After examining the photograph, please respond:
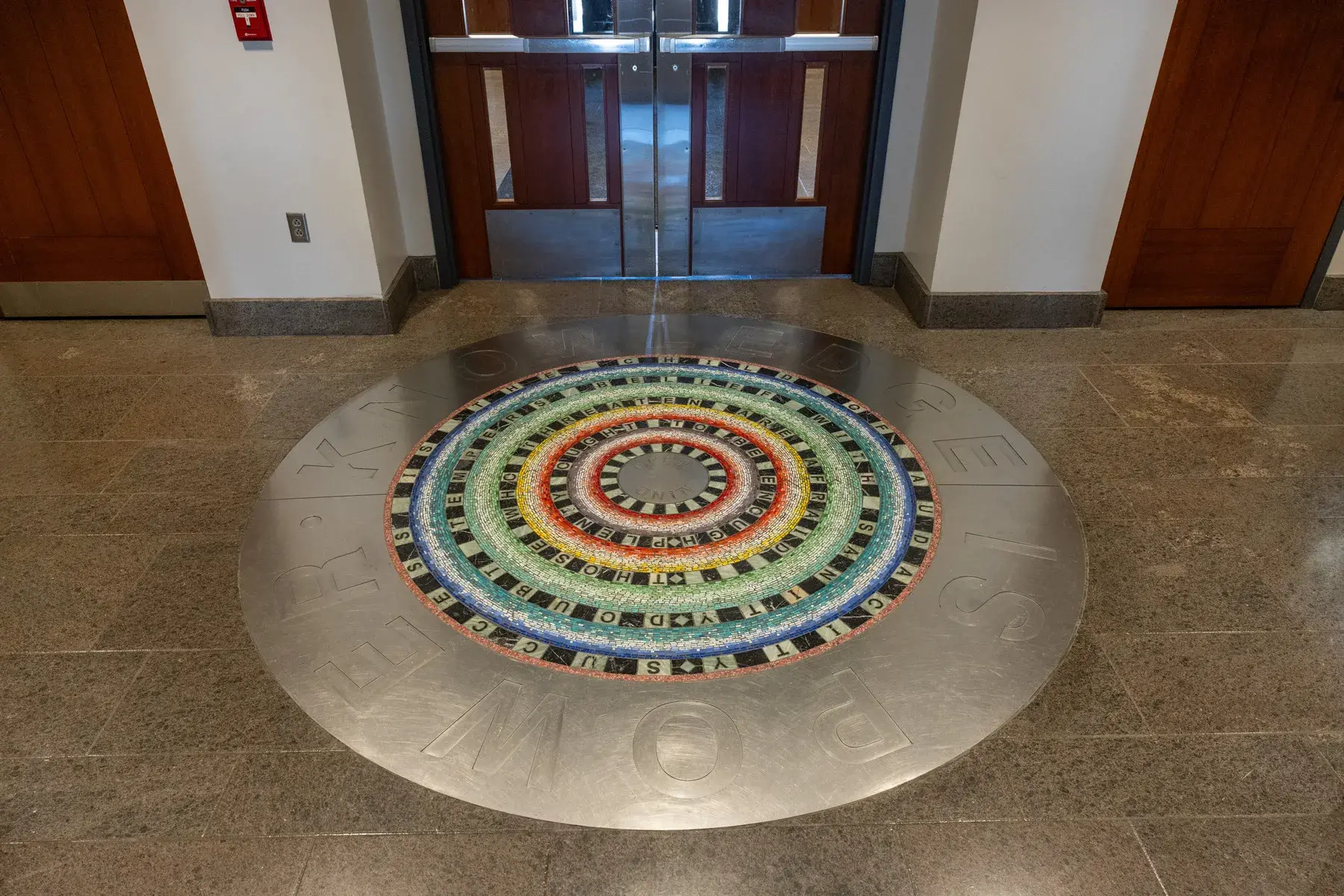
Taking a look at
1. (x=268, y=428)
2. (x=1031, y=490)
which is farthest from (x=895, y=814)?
(x=268, y=428)

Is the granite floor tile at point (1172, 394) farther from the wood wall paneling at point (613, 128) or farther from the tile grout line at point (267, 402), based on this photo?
the tile grout line at point (267, 402)

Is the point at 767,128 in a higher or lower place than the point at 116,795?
higher

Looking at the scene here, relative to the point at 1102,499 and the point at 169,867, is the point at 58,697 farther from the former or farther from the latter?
the point at 1102,499

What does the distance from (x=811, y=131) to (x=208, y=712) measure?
11.8 feet

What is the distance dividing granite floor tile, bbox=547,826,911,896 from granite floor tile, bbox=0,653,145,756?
3.96 ft

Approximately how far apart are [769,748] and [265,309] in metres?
3.16

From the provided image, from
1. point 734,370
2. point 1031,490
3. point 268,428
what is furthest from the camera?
point 734,370

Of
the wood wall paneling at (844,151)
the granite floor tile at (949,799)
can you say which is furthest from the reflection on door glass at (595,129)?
the granite floor tile at (949,799)

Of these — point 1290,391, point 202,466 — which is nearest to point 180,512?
point 202,466

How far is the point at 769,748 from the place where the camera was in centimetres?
204

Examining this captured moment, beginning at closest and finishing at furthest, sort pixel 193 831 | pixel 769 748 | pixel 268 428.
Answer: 1. pixel 193 831
2. pixel 769 748
3. pixel 268 428

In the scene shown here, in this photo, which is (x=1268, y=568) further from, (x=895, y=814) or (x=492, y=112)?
(x=492, y=112)

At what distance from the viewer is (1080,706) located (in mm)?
2156

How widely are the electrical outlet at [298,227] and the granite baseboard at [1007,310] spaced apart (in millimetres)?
2800
